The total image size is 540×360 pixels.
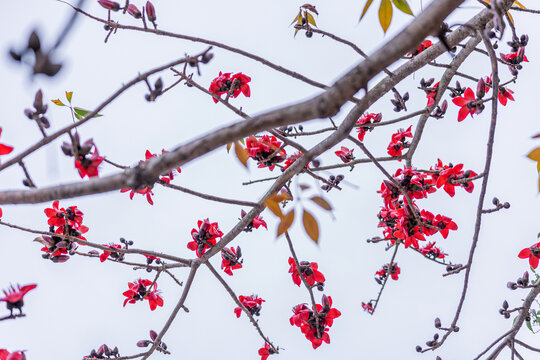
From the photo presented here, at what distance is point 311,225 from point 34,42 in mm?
558

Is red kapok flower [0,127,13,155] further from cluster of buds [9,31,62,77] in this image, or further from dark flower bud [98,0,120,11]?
dark flower bud [98,0,120,11]

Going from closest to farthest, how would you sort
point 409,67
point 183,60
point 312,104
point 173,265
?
point 312,104 < point 183,60 < point 173,265 < point 409,67

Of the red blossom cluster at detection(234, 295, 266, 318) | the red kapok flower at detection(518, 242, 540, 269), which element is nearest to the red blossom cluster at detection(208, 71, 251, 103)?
the red blossom cluster at detection(234, 295, 266, 318)

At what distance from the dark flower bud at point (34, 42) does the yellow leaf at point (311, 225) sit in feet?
1.76

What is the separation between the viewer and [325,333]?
1.79 metres

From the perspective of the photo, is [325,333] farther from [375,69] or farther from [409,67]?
[375,69]

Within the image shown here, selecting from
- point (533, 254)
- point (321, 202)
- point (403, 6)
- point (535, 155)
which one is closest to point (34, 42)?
point (321, 202)

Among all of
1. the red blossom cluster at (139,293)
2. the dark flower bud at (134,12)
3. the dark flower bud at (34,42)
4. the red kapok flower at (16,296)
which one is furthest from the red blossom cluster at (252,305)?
the dark flower bud at (34,42)

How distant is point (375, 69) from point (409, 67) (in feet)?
3.66

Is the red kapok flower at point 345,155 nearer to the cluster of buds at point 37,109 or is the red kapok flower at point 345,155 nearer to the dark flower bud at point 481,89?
the dark flower bud at point 481,89

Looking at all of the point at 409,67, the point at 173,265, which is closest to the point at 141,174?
the point at 173,265

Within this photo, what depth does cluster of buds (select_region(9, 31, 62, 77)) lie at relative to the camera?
40cm

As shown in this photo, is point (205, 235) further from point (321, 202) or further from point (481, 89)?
point (481, 89)

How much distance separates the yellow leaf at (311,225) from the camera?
2.79ft
